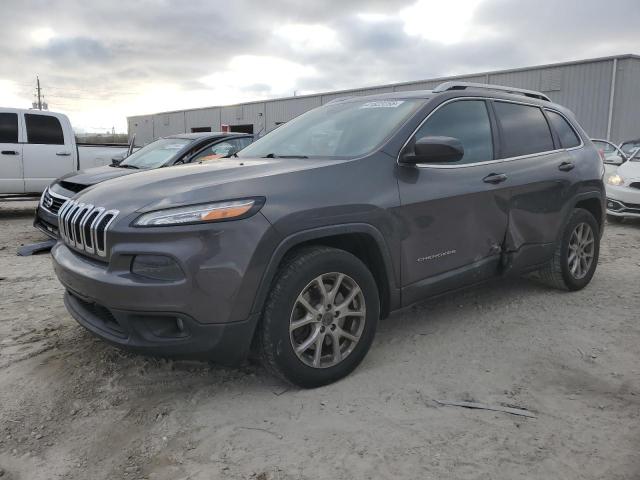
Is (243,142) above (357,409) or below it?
above

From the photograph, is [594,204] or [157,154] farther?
[157,154]

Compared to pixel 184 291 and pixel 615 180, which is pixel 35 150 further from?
pixel 615 180

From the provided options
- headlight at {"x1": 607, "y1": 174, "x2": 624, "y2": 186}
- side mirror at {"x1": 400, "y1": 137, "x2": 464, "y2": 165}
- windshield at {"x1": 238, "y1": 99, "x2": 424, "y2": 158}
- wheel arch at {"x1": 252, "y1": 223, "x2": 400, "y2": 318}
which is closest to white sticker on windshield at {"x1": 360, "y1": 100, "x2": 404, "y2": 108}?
windshield at {"x1": 238, "y1": 99, "x2": 424, "y2": 158}

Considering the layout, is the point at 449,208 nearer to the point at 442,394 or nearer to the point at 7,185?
the point at 442,394

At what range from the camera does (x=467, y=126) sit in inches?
154

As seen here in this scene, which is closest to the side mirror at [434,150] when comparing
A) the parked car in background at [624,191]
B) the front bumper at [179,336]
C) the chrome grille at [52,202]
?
the front bumper at [179,336]

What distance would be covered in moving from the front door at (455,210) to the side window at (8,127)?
27.8 ft

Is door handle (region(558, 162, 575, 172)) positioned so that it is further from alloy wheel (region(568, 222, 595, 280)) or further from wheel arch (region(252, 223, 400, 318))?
wheel arch (region(252, 223, 400, 318))

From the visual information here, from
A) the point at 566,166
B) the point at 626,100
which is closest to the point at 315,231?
the point at 566,166

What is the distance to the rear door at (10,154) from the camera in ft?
30.4

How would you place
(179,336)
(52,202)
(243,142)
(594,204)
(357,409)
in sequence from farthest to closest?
(243,142) → (52,202) → (594,204) → (357,409) → (179,336)

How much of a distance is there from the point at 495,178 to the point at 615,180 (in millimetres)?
6808

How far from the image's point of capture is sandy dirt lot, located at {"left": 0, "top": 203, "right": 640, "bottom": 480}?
2357 millimetres

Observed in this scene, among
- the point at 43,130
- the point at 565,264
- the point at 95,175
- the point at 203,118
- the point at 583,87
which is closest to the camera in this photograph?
the point at 565,264
